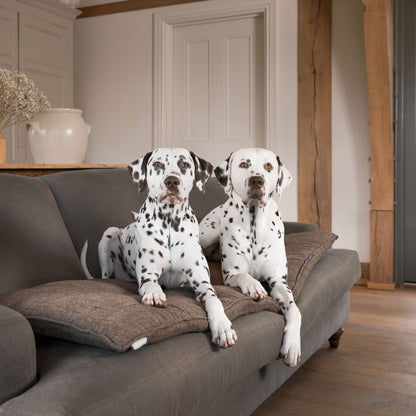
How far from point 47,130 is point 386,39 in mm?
2368

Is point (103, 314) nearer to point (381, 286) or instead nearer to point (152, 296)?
point (152, 296)

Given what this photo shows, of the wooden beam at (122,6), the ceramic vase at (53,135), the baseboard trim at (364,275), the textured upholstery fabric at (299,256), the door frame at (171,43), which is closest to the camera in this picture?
the textured upholstery fabric at (299,256)

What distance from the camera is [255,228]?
184cm

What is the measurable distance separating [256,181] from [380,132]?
2.59 meters

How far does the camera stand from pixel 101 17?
5352 millimetres

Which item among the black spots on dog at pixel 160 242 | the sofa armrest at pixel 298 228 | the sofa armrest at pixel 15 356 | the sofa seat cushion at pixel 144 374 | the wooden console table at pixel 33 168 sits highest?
the wooden console table at pixel 33 168

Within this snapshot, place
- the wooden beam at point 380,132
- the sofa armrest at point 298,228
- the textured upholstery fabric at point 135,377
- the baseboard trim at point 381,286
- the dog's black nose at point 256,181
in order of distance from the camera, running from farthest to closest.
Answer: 1. the baseboard trim at point 381,286
2. the wooden beam at point 380,132
3. the sofa armrest at point 298,228
4. the dog's black nose at point 256,181
5. the textured upholstery fabric at point 135,377

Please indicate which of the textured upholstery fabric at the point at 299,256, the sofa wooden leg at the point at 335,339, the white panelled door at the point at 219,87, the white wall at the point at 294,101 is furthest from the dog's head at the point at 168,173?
the white panelled door at the point at 219,87

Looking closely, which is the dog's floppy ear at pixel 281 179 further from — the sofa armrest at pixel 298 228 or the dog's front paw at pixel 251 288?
the sofa armrest at pixel 298 228

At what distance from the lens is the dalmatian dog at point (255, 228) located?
1728 millimetres

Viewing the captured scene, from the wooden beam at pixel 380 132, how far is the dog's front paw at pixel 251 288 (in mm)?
2655

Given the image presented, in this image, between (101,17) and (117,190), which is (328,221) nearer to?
(117,190)

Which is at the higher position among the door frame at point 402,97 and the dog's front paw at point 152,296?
the door frame at point 402,97

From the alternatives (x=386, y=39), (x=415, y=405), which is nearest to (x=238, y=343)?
(x=415, y=405)
